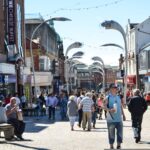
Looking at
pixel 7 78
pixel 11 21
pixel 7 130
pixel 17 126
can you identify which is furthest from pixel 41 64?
pixel 7 130

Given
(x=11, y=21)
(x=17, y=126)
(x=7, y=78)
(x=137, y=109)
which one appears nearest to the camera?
(x=137, y=109)

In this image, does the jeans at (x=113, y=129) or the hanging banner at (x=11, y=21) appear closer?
the jeans at (x=113, y=129)

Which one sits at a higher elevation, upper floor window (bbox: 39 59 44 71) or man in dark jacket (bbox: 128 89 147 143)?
upper floor window (bbox: 39 59 44 71)

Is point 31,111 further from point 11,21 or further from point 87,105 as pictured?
point 87,105

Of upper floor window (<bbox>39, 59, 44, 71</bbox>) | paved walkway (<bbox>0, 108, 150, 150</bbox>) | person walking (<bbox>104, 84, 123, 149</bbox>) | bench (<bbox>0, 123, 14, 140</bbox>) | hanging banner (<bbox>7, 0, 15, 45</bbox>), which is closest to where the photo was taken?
person walking (<bbox>104, 84, 123, 149</bbox>)

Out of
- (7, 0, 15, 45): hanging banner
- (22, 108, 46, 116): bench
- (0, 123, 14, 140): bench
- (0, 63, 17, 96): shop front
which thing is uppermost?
(7, 0, 15, 45): hanging banner

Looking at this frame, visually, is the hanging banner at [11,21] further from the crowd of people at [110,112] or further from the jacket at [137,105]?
the jacket at [137,105]

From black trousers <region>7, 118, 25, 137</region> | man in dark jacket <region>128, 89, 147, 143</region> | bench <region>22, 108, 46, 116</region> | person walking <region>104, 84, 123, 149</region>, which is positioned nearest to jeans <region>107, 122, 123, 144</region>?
person walking <region>104, 84, 123, 149</region>

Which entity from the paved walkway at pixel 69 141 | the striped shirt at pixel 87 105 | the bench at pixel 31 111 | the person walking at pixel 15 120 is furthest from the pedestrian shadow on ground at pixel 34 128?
the bench at pixel 31 111

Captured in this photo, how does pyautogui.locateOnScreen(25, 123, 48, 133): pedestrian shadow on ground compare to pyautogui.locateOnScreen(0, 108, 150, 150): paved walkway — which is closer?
pyautogui.locateOnScreen(0, 108, 150, 150): paved walkway

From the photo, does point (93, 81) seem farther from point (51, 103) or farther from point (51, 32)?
point (51, 103)

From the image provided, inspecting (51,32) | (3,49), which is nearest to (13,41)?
(3,49)

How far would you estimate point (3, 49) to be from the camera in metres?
45.0

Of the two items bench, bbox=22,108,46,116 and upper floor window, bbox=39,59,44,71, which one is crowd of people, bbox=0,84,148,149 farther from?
upper floor window, bbox=39,59,44,71
